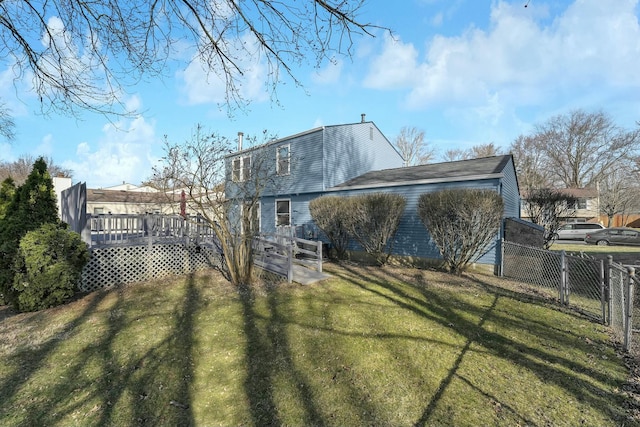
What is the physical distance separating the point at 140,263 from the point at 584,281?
12.6 metres

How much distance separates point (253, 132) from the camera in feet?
34.2

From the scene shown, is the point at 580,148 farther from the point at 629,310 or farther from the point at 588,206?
the point at 629,310

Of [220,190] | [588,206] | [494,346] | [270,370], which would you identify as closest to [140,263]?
[220,190]

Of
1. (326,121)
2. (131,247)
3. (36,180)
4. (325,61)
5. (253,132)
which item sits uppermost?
(326,121)

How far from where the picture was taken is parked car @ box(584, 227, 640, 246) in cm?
1781

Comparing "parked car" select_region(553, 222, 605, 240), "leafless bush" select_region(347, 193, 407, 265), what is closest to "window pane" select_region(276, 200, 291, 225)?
"leafless bush" select_region(347, 193, 407, 265)

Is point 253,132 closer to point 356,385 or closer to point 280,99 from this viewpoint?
point 280,99

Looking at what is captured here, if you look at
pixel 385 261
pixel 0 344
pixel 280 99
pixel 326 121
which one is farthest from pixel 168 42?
pixel 326 121

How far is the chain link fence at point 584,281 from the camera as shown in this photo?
4395 millimetres

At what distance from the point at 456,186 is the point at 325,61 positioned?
7.81m

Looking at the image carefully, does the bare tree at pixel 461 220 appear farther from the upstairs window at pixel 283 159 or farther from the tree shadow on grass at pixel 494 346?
the upstairs window at pixel 283 159

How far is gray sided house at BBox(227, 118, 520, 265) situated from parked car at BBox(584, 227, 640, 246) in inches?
378

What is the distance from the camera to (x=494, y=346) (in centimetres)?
416

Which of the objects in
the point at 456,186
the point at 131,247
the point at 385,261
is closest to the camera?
the point at 131,247
